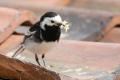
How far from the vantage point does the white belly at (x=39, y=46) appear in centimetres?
418

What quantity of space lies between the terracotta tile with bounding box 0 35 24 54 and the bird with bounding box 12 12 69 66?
0.08m

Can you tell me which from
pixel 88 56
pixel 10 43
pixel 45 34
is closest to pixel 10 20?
pixel 10 43

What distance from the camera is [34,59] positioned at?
429 centimetres

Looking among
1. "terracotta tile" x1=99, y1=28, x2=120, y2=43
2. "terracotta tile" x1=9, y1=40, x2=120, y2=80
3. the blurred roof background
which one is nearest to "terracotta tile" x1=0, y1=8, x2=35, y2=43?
the blurred roof background

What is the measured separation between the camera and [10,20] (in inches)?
189

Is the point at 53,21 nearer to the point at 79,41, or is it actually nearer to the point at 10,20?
the point at 79,41

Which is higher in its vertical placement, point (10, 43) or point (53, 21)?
point (53, 21)

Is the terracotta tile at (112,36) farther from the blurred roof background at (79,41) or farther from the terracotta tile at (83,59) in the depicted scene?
the terracotta tile at (83,59)

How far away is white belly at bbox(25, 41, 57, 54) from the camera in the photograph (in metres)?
Result: 4.18

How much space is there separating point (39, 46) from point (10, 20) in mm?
686

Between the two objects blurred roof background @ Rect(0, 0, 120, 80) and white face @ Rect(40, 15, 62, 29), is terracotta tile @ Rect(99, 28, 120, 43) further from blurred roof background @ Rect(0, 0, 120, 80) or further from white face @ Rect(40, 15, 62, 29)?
white face @ Rect(40, 15, 62, 29)

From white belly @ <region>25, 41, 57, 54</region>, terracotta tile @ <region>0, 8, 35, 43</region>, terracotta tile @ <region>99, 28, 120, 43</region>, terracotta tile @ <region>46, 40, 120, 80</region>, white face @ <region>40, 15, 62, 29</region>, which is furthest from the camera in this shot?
terracotta tile @ <region>99, 28, 120, 43</region>

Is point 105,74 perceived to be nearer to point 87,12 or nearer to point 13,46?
point 13,46

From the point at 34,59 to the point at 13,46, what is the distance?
0.22m
